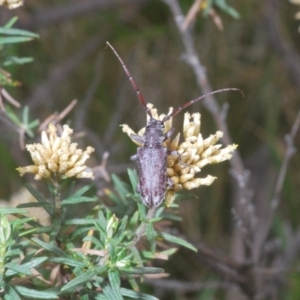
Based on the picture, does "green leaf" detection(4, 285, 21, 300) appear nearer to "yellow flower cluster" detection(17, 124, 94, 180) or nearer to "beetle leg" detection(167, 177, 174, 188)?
"yellow flower cluster" detection(17, 124, 94, 180)

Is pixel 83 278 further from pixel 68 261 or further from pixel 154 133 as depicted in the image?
pixel 154 133

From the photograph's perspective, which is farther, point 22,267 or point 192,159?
point 192,159

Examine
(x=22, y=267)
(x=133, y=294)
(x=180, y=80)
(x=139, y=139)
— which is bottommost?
(x=133, y=294)

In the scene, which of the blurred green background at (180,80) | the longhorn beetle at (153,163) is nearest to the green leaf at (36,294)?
the longhorn beetle at (153,163)

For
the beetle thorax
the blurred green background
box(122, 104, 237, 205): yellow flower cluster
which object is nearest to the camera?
box(122, 104, 237, 205): yellow flower cluster

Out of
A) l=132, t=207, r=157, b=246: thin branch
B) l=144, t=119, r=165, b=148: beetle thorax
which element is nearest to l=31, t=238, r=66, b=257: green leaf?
l=132, t=207, r=157, b=246: thin branch

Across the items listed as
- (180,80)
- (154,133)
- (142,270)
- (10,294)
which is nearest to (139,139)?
(154,133)

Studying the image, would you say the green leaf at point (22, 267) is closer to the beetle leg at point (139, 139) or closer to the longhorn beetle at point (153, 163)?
the longhorn beetle at point (153, 163)

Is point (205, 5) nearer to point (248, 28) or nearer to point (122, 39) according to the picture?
point (122, 39)

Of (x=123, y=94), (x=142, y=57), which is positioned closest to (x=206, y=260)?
(x=123, y=94)
